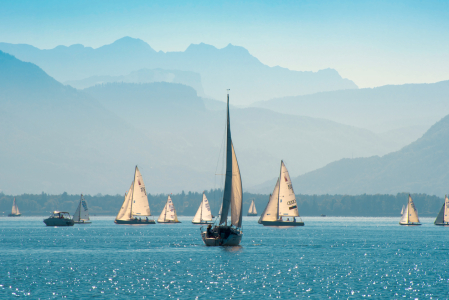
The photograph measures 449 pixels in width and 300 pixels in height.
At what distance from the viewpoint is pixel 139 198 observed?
166000 mm

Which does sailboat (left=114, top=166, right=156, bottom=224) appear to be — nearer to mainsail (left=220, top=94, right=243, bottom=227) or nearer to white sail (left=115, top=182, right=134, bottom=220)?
white sail (left=115, top=182, right=134, bottom=220)

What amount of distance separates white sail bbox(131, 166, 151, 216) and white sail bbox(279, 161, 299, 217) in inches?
1501

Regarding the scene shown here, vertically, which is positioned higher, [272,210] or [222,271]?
Result: [272,210]

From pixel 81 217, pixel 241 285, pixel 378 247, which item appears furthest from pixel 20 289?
pixel 81 217

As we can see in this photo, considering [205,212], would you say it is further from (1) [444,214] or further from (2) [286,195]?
(1) [444,214]

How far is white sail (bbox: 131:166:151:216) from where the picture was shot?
164625mm

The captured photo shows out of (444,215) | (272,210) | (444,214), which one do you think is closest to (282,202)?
(272,210)

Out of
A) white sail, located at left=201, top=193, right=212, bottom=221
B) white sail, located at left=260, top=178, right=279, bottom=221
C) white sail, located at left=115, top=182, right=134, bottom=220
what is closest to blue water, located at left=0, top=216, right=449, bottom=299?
white sail, located at left=260, top=178, right=279, bottom=221

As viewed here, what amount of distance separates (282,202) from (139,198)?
40.3 meters

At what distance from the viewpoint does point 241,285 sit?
60.1 meters

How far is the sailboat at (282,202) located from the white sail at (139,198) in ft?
108

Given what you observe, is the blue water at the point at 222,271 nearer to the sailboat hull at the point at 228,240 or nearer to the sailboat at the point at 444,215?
the sailboat hull at the point at 228,240

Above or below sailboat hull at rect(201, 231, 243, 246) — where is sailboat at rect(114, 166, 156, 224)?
above

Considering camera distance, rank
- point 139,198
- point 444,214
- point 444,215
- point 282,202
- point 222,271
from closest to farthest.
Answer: point 222,271 < point 282,202 < point 139,198 < point 444,214 < point 444,215
